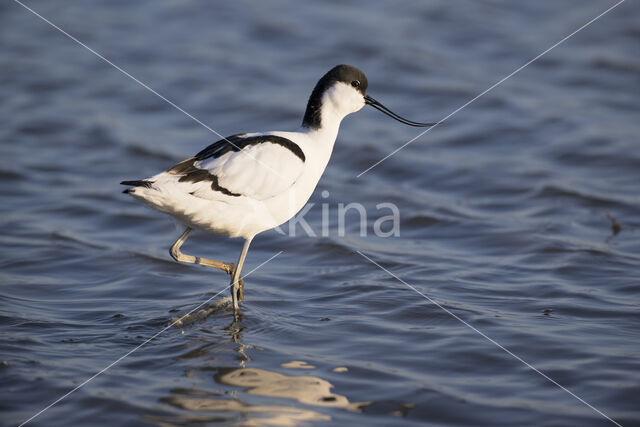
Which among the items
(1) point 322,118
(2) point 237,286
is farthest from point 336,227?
(2) point 237,286

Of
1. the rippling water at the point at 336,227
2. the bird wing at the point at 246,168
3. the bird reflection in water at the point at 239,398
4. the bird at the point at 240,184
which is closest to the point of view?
the bird reflection in water at the point at 239,398

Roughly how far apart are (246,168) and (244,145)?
8.6 inches

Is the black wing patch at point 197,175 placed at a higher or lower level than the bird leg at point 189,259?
higher

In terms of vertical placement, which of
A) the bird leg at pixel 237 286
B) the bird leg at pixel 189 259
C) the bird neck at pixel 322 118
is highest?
the bird neck at pixel 322 118

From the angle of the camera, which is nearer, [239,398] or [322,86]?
[239,398]

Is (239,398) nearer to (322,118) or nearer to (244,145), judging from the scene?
(244,145)

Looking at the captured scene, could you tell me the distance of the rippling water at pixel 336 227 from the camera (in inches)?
178

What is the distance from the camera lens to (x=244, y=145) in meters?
5.56

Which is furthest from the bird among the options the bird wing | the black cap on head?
the black cap on head

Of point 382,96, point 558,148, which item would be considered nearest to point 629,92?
point 558,148

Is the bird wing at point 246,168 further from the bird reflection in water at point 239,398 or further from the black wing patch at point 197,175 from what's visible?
the bird reflection in water at point 239,398

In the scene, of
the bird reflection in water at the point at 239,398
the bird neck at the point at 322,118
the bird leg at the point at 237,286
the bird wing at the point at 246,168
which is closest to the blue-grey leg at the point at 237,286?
the bird leg at the point at 237,286

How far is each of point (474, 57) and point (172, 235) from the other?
257 inches

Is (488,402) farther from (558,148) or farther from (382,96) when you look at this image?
(382,96)
